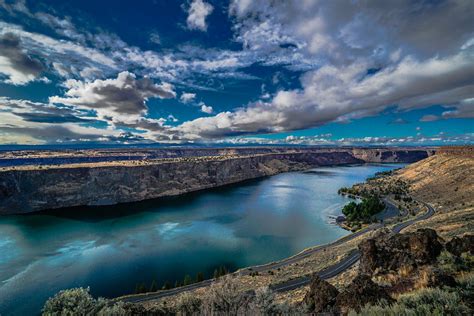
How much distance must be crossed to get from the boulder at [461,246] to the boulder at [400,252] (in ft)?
4.05

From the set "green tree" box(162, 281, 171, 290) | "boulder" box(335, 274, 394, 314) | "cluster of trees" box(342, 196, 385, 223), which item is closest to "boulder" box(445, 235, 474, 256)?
"boulder" box(335, 274, 394, 314)

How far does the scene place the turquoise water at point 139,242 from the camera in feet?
139

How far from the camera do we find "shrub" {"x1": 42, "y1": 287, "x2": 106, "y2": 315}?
15.5m

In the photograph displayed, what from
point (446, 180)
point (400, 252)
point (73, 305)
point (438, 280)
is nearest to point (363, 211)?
point (446, 180)

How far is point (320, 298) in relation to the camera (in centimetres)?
1711

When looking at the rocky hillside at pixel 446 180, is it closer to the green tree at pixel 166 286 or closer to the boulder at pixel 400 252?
the boulder at pixel 400 252

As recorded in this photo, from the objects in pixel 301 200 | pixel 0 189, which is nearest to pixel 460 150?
pixel 301 200

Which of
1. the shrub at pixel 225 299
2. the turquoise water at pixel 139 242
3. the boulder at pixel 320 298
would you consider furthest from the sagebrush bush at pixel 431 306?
the turquoise water at pixel 139 242

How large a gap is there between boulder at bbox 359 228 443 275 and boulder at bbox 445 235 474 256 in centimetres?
123

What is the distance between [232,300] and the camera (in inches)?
601

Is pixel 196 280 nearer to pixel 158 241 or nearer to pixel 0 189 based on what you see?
pixel 158 241

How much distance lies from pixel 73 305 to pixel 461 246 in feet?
89.7

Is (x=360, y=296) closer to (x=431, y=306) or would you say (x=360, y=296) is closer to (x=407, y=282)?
(x=407, y=282)

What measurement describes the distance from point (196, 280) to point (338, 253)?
78.1 ft
